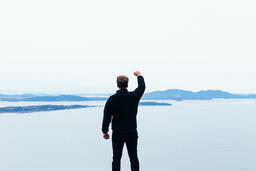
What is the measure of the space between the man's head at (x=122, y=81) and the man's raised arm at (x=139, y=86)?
11.4 inches

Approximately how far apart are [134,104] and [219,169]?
35.1 feet

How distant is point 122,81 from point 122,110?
0.54m

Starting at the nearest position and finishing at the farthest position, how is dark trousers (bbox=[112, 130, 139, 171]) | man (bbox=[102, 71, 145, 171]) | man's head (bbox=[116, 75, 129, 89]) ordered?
man's head (bbox=[116, 75, 129, 89]) → man (bbox=[102, 71, 145, 171]) → dark trousers (bbox=[112, 130, 139, 171])

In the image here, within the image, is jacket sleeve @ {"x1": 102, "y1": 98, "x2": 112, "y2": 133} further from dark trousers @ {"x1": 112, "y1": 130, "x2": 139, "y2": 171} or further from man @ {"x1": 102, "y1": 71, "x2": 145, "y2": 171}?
dark trousers @ {"x1": 112, "y1": 130, "x2": 139, "y2": 171}

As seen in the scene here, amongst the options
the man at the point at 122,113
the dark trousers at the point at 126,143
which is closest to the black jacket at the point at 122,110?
the man at the point at 122,113

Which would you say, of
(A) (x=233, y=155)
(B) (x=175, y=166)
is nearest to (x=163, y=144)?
(A) (x=233, y=155)

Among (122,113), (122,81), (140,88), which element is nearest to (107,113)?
(122,113)

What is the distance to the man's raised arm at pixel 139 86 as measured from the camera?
7.07 metres

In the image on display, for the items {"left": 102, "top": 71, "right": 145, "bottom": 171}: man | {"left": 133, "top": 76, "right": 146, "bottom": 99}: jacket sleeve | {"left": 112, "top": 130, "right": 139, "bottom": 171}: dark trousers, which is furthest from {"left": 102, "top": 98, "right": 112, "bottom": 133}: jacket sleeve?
{"left": 133, "top": 76, "right": 146, "bottom": 99}: jacket sleeve

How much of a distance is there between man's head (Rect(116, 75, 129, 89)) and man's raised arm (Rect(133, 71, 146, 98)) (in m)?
0.29

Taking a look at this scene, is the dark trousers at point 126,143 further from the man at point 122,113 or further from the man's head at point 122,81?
the man's head at point 122,81

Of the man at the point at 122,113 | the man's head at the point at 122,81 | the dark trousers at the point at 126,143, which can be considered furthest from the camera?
the dark trousers at the point at 126,143

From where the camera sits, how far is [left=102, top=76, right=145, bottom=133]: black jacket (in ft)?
22.6

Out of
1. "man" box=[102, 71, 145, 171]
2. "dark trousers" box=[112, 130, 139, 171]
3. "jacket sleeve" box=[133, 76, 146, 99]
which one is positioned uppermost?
"jacket sleeve" box=[133, 76, 146, 99]
